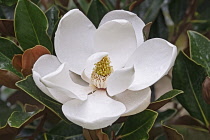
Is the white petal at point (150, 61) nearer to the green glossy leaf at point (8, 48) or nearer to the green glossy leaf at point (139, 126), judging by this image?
the green glossy leaf at point (139, 126)

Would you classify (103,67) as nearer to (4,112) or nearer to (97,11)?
(97,11)

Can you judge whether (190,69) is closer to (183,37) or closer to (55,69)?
(55,69)

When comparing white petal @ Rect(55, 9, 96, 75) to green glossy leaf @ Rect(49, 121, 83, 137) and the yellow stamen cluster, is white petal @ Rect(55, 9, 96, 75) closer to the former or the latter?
the yellow stamen cluster

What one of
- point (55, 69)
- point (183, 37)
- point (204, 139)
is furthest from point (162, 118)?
point (183, 37)

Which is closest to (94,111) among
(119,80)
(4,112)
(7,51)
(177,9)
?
(119,80)

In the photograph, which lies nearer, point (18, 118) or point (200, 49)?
point (18, 118)

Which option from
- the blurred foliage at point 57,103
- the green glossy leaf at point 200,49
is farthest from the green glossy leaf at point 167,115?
the green glossy leaf at point 200,49

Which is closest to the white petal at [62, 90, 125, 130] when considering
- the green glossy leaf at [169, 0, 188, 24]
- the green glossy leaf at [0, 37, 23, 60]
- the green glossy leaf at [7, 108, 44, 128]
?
the green glossy leaf at [7, 108, 44, 128]
